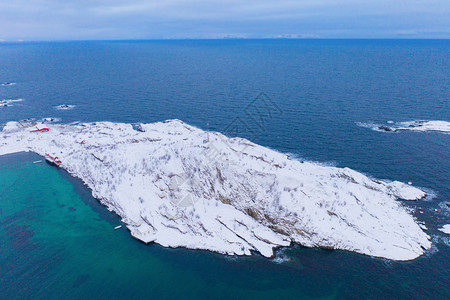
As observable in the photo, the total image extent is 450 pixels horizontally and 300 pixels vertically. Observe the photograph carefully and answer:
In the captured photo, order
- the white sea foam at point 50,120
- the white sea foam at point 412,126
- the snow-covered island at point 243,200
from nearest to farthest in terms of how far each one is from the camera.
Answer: the snow-covered island at point 243,200, the white sea foam at point 412,126, the white sea foam at point 50,120

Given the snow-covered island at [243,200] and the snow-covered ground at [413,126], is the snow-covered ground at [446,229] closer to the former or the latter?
the snow-covered island at [243,200]

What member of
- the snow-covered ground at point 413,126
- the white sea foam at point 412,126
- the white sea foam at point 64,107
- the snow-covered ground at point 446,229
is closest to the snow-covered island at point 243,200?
the snow-covered ground at point 446,229

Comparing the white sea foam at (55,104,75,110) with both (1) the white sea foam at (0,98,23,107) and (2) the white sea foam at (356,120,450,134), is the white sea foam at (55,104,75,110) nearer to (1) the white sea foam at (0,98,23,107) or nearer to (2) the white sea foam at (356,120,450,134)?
(1) the white sea foam at (0,98,23,107)

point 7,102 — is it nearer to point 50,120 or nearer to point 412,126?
point 50,120

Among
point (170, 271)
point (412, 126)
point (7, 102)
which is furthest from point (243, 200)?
point (7, 102)

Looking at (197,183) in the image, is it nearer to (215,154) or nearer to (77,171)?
(215,154)

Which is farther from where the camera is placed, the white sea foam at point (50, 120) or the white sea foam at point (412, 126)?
the white sea foam at point (50, 120)
